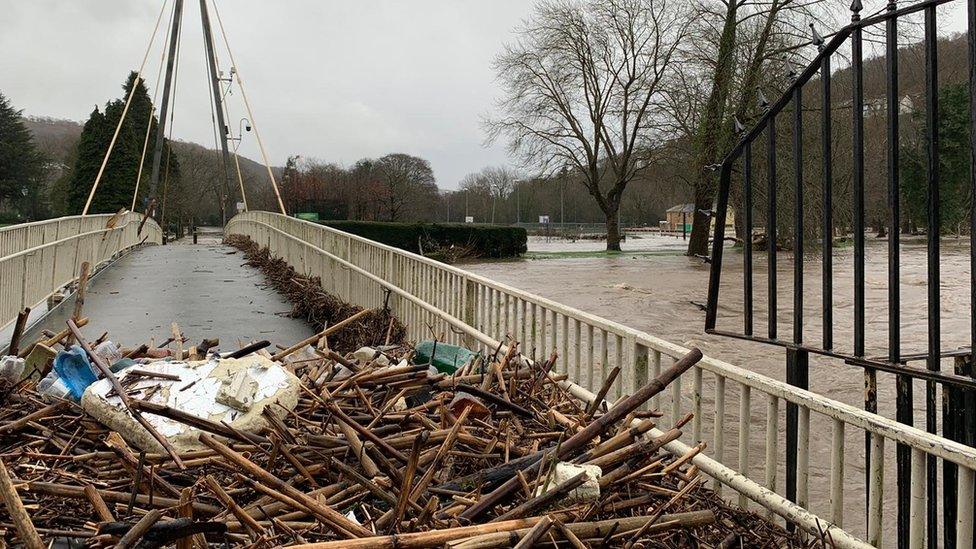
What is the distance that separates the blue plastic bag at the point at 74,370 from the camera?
4.75 m

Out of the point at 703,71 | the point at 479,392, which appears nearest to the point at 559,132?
the point at 703,71

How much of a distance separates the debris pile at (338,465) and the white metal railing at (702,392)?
24 cm

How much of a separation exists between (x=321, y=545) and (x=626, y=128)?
41.3 metres

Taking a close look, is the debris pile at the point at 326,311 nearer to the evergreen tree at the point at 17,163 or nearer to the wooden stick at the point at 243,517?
the wooden stick at the point at 243,517

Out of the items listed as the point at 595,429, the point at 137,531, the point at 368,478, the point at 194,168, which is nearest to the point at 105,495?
the point at 137,531

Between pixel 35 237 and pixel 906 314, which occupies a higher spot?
pixel 35 237

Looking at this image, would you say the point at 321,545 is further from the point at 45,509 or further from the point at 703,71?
the point at 703,71

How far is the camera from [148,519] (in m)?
→ 2.92

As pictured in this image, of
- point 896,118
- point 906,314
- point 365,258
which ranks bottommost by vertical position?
point 906,314

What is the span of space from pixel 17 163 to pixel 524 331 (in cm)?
8232

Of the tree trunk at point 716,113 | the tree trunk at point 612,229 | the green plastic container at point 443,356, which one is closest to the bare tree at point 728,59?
the tree trunk at point 716,113

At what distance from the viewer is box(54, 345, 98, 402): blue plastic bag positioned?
15.6ft

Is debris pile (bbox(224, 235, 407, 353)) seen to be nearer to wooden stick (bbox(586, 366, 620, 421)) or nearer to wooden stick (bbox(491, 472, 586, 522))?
wooden stick (bbox(586, 366, 620, 421))

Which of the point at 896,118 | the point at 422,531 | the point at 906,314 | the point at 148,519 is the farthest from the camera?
the point at 906,314
